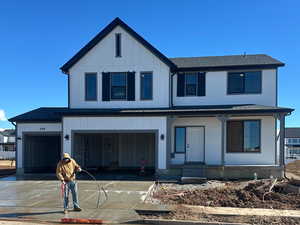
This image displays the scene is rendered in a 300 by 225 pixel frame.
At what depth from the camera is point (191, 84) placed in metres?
15.4

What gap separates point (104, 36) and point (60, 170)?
32.2 ft

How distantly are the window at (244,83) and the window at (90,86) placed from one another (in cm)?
796

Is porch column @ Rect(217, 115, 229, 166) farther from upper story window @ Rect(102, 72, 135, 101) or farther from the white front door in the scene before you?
upper story window @ Rect(102, 72, 135, 101)

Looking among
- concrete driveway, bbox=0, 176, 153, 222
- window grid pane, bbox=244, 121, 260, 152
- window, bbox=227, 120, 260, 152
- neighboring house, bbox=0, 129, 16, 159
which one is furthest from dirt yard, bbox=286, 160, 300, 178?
neighboring house, bbox=0, 129, 16, 159

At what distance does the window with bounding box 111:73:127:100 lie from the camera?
581 inches

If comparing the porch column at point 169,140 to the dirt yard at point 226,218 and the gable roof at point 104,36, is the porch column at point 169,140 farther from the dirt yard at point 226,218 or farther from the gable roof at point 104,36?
the dirt yard at point 226,218

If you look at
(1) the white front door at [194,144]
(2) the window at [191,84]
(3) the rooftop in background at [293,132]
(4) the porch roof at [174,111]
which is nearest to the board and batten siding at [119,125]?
(4) the porch roof at [174,111]

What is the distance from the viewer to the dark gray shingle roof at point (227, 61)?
14.8 meters

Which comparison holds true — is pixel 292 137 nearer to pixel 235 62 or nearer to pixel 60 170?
pixel 235 62

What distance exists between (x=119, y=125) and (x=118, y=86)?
249 cm

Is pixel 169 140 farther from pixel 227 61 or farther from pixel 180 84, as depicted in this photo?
pixel 227 61

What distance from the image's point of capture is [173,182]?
39.3 ft

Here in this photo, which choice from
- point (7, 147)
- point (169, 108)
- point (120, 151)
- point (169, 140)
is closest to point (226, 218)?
point (169, 140)

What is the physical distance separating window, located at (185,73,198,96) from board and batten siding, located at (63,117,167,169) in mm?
2923
